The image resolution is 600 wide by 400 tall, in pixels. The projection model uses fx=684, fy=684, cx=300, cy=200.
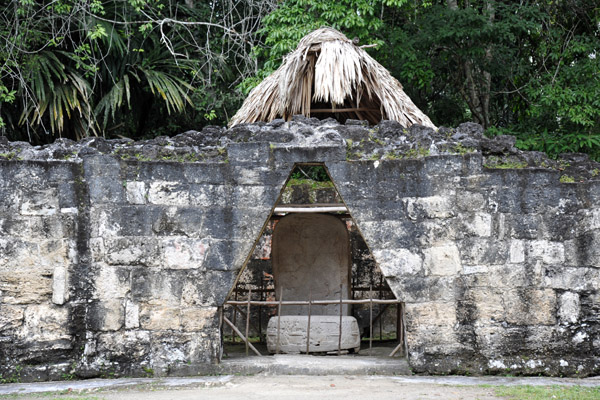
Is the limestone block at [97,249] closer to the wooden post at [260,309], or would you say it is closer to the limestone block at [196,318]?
the limestone block at [196,318]

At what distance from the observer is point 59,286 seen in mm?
5652

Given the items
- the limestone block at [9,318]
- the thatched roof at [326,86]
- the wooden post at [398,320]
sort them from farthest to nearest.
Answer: the wooden post at [398,320]
the thatched roof at [326,86]
the limestone block at [9,318]

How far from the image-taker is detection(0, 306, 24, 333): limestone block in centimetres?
561

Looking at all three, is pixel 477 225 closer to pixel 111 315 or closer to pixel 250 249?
pixel 250 249

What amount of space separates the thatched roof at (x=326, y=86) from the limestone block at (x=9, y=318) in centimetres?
307

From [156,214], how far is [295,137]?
53.0 inches

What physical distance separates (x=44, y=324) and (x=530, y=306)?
4.05 meters

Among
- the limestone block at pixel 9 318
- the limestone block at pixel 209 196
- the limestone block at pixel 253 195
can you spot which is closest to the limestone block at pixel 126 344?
the limestone block at pixel 9 318

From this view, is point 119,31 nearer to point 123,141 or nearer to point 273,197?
point 123,141

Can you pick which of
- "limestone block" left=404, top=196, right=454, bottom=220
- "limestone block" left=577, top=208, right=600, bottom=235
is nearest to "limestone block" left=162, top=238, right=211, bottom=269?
"limestone block" left=404, top=196, right=454, bottom=220

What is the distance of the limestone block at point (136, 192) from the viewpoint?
5730 millimetres

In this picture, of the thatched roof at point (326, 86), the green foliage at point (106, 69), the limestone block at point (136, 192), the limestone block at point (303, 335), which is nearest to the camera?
the limestone block at point (136, 192)

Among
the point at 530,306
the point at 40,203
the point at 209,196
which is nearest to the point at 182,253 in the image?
the point at 209,196

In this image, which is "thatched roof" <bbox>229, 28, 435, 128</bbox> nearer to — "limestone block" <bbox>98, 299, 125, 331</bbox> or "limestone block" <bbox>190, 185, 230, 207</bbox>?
"limestone block" <bbox>190, 185, 230, 207</bbox>
